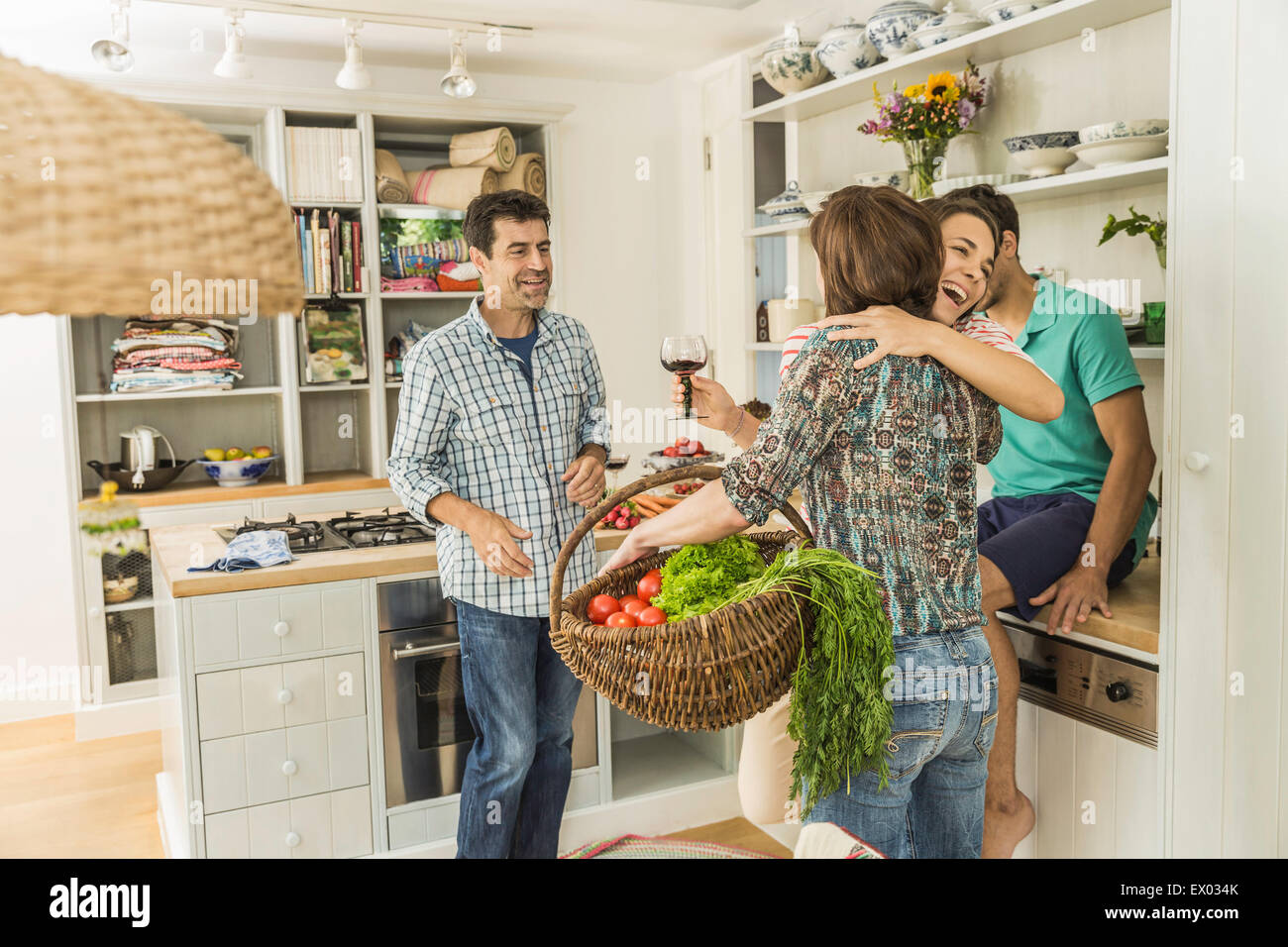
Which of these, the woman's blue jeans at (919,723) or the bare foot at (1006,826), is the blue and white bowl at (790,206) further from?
the woman's blue jeans at (919,723)

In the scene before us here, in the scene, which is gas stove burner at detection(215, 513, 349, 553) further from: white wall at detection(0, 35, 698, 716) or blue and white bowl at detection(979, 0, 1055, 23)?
blue and white bowl at detection(979, 0, 1055, 23)

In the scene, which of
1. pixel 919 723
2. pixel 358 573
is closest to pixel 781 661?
pixel 919 723

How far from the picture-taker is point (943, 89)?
2502mm

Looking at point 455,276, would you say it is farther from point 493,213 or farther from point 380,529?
point 493,213

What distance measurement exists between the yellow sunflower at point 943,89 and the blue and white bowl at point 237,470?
96.0 inches

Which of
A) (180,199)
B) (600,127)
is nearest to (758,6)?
(600,127)

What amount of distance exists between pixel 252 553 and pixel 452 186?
1974 mm

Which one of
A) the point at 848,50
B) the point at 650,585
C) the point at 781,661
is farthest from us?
the point at 848,50

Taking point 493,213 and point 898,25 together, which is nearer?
point 493,213

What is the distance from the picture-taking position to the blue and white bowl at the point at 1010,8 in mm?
2246

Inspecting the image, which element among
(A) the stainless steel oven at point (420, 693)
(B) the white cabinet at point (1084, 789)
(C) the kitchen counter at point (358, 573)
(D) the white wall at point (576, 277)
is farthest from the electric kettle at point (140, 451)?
(B) the white cabinet at point (1084, 789)

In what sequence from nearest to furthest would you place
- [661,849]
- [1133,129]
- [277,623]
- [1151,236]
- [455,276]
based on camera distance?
[661,849]
[1133,129]
[1151,236]
[277,623]
[455,276]

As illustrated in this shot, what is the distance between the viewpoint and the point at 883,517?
4.39 ft

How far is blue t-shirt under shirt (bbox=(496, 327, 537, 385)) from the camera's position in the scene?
2.17 meters
